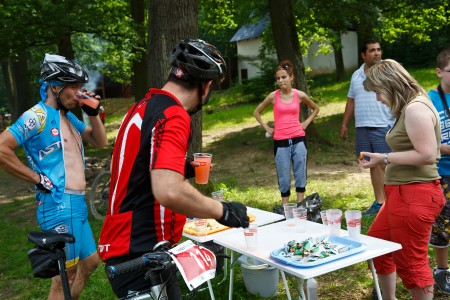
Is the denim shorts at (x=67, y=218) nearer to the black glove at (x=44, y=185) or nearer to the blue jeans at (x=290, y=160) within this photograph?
the black glove at (x=44, y=185)

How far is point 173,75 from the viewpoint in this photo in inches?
93.6

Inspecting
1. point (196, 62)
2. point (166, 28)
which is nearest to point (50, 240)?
point (196, 62)

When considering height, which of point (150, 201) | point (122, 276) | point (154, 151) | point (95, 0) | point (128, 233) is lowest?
point (122, 276)

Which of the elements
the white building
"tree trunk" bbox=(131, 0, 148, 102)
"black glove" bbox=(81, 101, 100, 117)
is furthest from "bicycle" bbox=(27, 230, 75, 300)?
the white building

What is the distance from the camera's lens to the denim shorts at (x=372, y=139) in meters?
6.37

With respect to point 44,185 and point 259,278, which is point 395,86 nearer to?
point 259,278

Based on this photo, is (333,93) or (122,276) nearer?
(122,276)

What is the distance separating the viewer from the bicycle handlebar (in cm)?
199

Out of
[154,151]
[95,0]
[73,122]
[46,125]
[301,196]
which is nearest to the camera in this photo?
[154,151]

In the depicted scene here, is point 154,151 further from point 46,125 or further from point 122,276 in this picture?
point 46,125

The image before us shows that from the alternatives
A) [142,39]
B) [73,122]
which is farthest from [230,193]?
[142,39]

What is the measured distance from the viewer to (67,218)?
3533 mm

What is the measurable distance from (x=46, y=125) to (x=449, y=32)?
27527 mm

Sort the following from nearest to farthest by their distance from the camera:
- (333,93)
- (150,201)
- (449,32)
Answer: (150,201) → (333,93) → (449,32)
